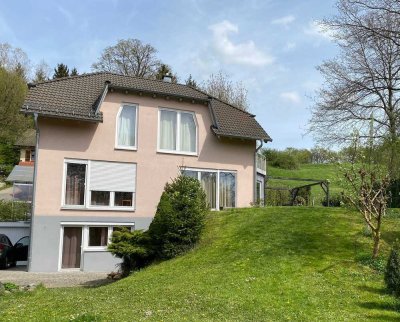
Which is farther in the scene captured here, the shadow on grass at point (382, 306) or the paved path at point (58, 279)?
the paved path at point (58, 279)

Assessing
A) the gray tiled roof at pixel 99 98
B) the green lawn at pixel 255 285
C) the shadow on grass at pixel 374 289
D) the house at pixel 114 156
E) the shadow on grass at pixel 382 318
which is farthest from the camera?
the gray tiled roof at pixel 99 98

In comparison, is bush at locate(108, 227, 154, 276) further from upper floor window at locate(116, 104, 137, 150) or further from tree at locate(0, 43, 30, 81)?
tree at locate(0, 43, 30, 81)

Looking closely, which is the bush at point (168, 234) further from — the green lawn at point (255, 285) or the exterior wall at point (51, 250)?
the exterior wall at point (51, 250)

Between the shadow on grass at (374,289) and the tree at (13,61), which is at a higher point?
the tree at (13,61)

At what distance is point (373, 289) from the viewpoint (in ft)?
31.4

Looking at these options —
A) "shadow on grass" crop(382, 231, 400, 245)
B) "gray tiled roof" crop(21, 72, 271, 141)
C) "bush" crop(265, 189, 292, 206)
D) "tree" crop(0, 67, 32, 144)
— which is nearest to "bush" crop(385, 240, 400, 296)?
"shadow on grass" crop(382, 231, 400, 245)

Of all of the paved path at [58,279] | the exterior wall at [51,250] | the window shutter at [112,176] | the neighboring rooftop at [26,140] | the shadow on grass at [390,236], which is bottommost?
the paved path at [58,279]

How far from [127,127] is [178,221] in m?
8.22

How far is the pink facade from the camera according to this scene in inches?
760

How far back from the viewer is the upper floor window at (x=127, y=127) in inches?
824

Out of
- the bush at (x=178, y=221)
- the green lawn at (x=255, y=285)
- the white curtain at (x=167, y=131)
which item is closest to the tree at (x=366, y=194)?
the green lawn at (x=255, y=285)

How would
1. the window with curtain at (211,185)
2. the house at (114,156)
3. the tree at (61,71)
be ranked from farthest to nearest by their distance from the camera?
1. the tree at (61,71)
2. the window with curtain at (211,185)
3. the house at (114,156)

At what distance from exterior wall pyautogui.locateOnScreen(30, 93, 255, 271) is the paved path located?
Answer: 4.00ft

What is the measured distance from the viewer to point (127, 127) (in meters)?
21.2
